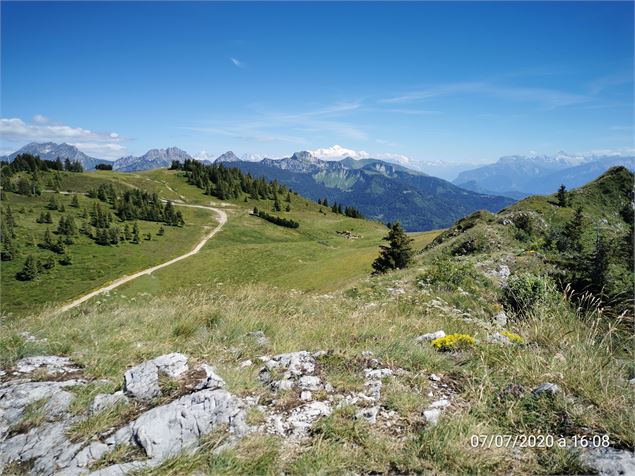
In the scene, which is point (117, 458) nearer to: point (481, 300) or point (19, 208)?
point (481, 300)

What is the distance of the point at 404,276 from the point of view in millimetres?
19344

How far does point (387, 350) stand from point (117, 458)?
3.94 m

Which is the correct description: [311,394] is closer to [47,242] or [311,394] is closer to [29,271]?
[29,271]

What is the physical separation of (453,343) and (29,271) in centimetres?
8797

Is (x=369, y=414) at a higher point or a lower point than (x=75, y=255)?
higher

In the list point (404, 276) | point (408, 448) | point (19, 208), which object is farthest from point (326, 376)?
point (19, 208)

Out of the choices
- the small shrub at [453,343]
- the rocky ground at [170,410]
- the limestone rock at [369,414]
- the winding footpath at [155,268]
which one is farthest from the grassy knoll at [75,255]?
the limestone rock at [369,414]

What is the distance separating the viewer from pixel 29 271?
227 ft

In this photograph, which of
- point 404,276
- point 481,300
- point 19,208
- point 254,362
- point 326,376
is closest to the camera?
point 326,376

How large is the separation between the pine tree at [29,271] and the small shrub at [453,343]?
8734 centimetres

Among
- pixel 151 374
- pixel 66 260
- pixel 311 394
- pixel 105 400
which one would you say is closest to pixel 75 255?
pixel 66 260

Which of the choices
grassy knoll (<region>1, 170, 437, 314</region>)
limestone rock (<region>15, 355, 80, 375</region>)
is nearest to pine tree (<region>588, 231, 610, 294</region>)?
limestone rock (<region>15, 355, 80, 375</region>)

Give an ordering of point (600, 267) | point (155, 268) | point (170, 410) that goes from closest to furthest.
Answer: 1. point (170, 410)
2. point (600, 267)
3. point (155, 268)

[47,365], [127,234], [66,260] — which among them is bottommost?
[66,260]
